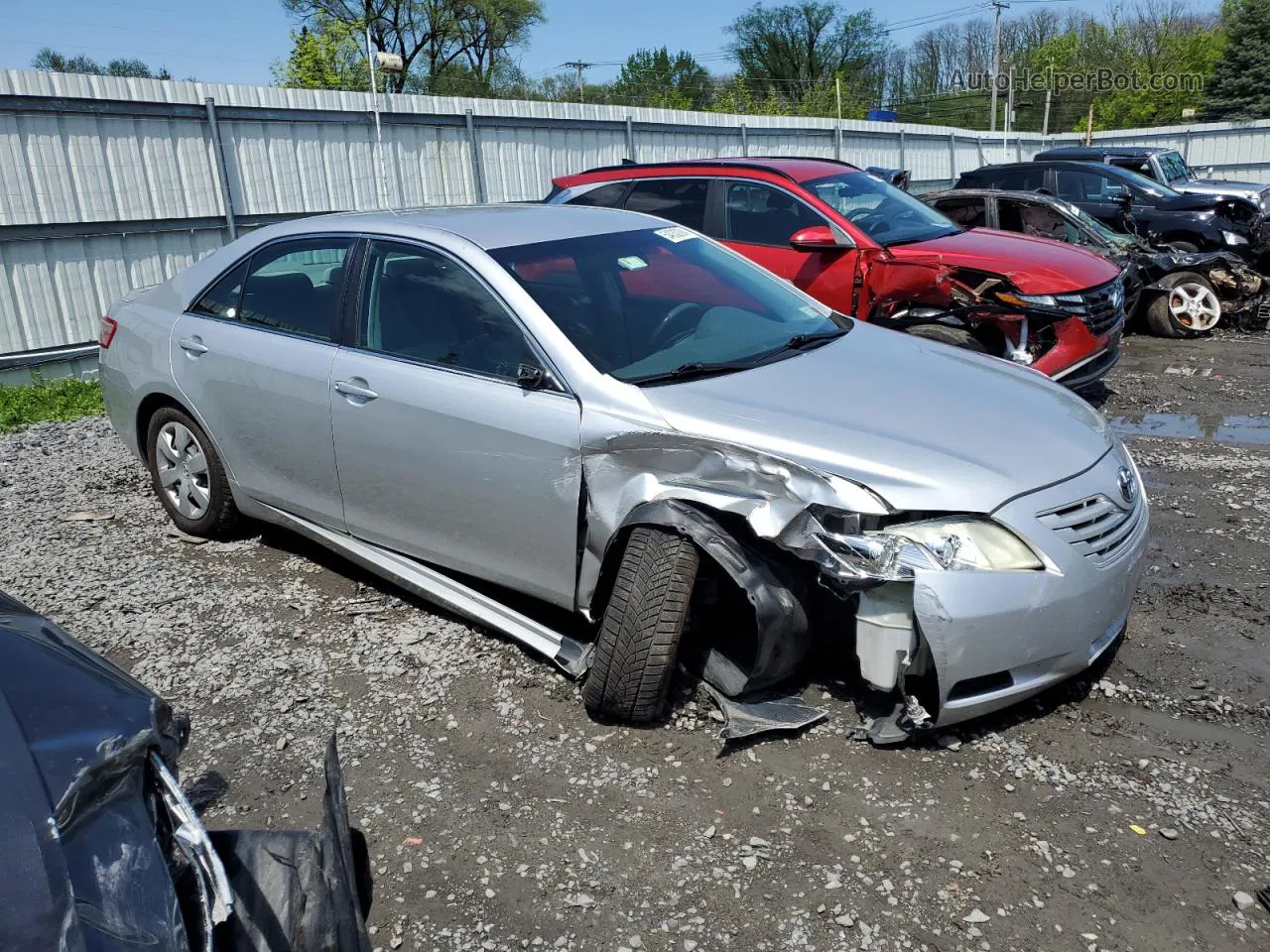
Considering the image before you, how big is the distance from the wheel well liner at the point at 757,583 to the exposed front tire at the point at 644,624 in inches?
2.4

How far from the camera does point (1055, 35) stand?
63094mm

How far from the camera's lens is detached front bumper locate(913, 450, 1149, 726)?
9.89 feet

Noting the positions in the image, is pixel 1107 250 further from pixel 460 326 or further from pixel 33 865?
pixel 33 865

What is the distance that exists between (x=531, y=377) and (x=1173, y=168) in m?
16.0

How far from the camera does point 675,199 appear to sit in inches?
331

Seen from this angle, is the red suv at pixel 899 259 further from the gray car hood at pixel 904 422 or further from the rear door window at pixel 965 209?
the gray car hood at pixel 904 422

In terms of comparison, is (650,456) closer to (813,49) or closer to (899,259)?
(899,259)

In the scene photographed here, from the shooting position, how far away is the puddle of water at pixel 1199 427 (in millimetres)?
6973

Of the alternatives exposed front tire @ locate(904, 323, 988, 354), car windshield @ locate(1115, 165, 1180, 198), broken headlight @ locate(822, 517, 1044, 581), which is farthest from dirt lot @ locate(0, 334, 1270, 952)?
car windshield @ locate(1115, 165, 1180, 198)

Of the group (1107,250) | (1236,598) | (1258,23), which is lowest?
(1236,598)

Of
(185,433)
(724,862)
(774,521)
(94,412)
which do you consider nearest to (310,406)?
(185,433)

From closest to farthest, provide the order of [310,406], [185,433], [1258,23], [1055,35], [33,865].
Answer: [33,865], [310,406], [185,433], [1258,23], [1055,35]

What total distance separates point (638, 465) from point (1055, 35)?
233 ft

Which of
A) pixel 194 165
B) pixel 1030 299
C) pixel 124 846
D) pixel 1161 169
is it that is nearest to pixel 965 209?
pixel 1030 299
